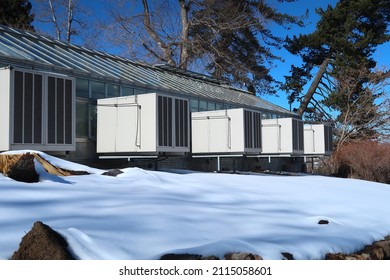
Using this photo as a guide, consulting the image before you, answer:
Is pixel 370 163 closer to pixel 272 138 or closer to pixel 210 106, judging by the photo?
pixel 272 138

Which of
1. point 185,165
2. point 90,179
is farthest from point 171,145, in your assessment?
point 90,179

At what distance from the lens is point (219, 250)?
4.71 metres

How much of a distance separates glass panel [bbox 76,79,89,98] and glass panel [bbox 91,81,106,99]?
23cm

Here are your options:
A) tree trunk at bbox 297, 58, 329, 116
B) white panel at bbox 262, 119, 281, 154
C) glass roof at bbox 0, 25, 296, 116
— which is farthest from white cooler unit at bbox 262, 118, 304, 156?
tree trunk at bbox 297, 58, 329, 116

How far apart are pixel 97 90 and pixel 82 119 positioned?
1220mm

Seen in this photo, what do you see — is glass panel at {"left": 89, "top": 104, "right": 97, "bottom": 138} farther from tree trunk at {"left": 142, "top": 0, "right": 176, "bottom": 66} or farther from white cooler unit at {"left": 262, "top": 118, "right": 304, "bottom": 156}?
tree trunk at {"left": 142, "top": 0, "right": 176, "bottom": 66}

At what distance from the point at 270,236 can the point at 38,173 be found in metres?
4.34

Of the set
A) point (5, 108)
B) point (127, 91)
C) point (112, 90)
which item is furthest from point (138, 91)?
point (5, 108)

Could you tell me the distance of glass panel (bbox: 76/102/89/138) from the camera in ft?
40.7

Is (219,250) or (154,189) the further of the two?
(154,189)

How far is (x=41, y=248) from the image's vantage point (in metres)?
4.01
